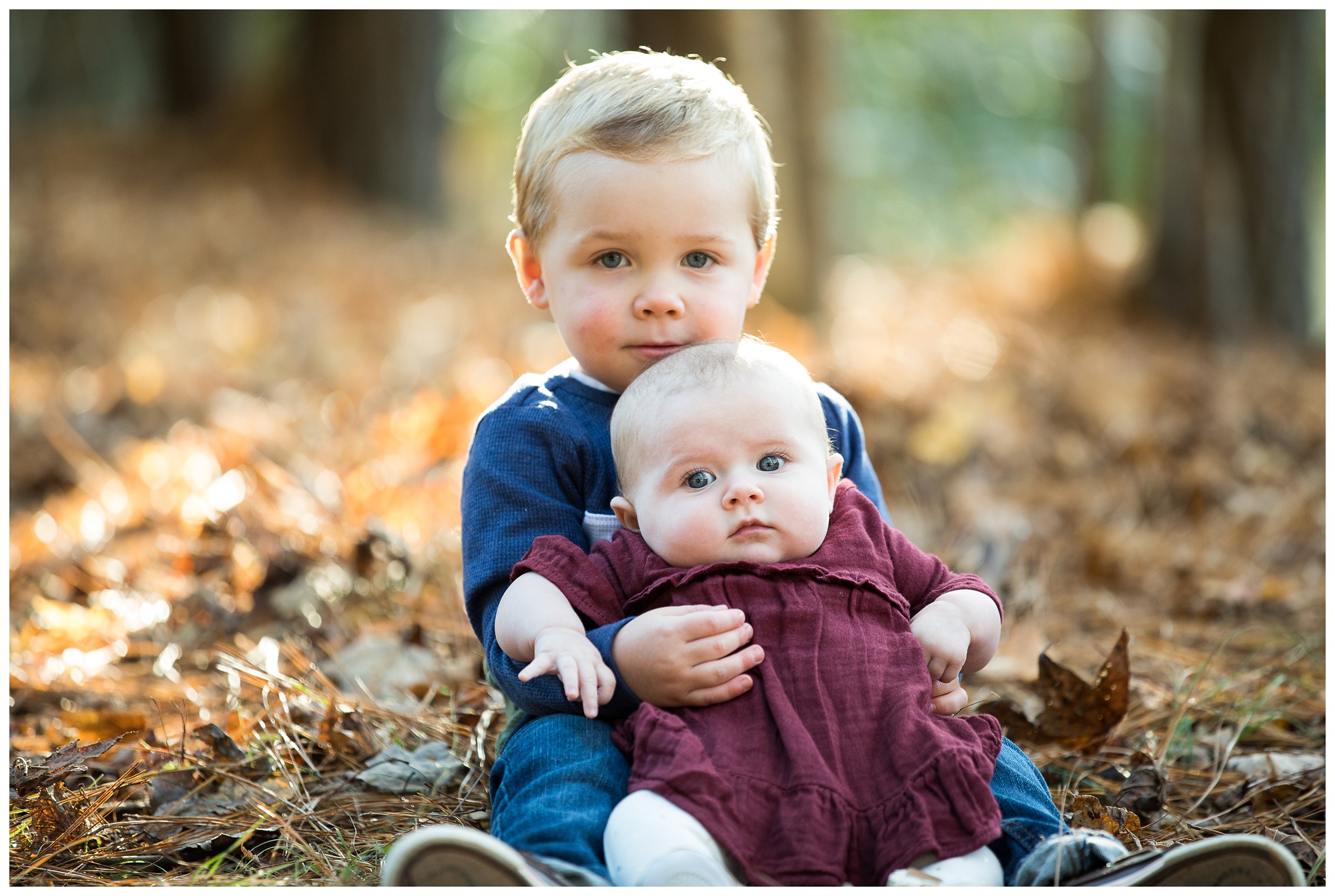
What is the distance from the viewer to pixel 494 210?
19.3 m

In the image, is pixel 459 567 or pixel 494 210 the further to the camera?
pixel 494 210

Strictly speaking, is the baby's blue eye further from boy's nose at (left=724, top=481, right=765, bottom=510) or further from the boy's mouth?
the boy's mouth

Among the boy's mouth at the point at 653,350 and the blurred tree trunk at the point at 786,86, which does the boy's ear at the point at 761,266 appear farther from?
the blurred tree trunk at the point at 786,86

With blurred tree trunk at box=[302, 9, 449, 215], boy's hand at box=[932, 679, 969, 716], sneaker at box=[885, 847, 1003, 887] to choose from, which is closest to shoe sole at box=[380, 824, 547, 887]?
sneaker at box=[885, 847, 1003, 887]

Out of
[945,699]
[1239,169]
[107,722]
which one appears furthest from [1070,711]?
[1239,169]

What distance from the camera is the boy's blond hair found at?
1.99 metres

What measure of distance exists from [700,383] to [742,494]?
199 millimetres

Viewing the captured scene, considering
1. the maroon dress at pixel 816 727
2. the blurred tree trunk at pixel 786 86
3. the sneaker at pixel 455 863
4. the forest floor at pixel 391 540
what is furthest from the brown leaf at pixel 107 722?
the blurred tree trunk at pixel 786 86

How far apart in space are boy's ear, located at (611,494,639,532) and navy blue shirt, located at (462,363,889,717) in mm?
101

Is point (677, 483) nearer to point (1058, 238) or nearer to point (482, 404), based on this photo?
point (482, 404)

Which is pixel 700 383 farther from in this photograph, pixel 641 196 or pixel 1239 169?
pixel 1239 169

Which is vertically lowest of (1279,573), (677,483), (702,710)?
(1279,573)

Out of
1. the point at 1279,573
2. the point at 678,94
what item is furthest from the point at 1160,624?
the point at 678,94

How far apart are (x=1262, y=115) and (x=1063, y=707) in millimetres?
6253
